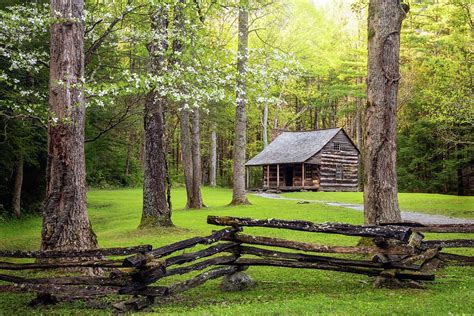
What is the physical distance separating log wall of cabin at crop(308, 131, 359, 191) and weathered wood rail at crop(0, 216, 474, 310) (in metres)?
33.0

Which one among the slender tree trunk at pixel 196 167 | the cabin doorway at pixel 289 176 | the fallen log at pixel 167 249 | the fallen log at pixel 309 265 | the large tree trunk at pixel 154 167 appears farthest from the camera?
the cabin doorway at pixel 289 176

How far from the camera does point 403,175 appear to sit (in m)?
42.2

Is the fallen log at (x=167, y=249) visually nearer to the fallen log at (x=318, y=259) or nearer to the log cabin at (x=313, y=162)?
the fallen log at (x=318, y=259)

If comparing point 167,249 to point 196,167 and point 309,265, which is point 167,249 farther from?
point 196,167

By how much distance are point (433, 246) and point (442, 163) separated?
111 feet

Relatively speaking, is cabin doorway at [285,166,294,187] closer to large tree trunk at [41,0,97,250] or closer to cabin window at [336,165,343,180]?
cabin window at [336,165,343,180]

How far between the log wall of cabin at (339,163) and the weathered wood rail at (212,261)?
32962mm

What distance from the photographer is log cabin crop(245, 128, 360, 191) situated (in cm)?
4153

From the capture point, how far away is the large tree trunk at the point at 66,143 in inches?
311

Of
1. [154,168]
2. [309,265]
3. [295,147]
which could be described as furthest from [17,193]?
[295,147]

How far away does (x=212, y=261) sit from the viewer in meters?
7.87

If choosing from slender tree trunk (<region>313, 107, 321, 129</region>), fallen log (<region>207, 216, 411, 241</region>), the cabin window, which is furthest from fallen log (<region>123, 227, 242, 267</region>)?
slender tree trunk (<region>313, 107, 321, 129</region>)

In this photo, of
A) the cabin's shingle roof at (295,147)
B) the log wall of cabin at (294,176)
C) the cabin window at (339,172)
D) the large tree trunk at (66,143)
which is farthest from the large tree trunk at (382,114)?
the cabin window at (339,172)

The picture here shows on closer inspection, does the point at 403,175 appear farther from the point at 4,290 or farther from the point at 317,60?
the point at 4,290
